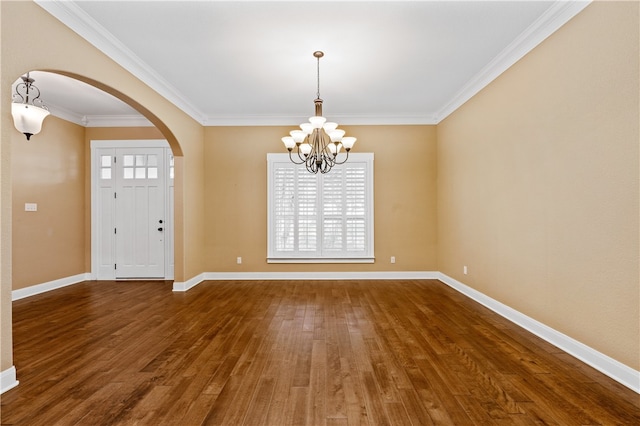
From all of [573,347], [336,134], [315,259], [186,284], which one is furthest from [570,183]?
[186,284]

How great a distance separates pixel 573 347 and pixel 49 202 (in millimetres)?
7259

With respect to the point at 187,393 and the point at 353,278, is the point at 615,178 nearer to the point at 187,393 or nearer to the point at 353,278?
the point at 187,393

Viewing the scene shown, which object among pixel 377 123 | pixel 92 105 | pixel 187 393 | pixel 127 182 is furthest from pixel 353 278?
pixel 92 105

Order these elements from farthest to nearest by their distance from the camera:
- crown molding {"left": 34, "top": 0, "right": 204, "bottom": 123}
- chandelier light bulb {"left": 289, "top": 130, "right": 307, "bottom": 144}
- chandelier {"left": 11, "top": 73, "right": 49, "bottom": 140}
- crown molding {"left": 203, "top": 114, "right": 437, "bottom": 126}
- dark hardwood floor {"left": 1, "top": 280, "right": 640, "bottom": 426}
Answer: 1. crown molding {"left": 203, "top": 114, "right": 437, "bottom": 126}
2. chandelier light bulb {"left": 289, "top": 130, "right": 307, "bottom": 144}
3. chandelier {"left": 11, "top": 73, "right": 49, "bottom": 140}
4. crown molding {"left": 34, "top": 0, "right": 204, "bottom": 123}
5. dark hardwood floor {"left": 1, "top": 280, "right": 640, "bottom": 426}

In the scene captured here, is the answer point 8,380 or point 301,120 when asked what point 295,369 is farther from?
point 301,120

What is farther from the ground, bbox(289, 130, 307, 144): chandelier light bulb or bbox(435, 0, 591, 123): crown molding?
bbox(435, 0, 591, 123): crown molding

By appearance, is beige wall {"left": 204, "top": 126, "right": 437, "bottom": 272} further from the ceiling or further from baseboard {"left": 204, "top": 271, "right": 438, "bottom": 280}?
the ceiling

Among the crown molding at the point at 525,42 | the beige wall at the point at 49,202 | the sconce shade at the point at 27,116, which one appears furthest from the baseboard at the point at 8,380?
the crown molding at the point at 525,42

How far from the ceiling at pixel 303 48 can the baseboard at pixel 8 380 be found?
282 centimetres

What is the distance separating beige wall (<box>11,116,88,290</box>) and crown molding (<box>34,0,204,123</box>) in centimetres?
246

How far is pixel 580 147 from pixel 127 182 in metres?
6.65

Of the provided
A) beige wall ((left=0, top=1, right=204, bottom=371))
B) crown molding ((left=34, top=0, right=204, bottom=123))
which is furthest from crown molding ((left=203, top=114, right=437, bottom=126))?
crown molding ((left=34, top=0, right=204, bottom=123))

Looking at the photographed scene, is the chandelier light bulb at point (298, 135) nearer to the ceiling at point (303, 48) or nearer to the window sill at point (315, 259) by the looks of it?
the ceiling at point (303, 48)

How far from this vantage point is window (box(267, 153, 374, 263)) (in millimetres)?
5766
